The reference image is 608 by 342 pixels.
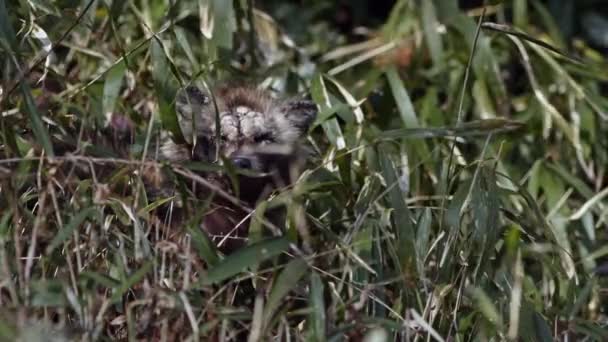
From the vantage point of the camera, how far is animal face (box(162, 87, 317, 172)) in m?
3.54

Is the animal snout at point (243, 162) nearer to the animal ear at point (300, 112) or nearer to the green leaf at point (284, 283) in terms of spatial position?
the animal ear at point (300, 112)

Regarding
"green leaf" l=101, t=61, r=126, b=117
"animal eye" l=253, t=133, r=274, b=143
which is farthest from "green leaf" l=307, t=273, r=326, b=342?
"animal eye" l=253, t=133, r=274, b=143

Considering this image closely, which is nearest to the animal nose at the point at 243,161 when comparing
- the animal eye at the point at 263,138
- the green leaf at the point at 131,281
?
the animal eye at the point at 263,138

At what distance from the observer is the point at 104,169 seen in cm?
293

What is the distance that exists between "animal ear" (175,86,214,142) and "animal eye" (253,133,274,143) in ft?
0.60

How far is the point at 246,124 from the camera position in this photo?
3.81 m

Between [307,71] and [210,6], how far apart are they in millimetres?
1214

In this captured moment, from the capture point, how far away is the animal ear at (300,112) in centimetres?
385

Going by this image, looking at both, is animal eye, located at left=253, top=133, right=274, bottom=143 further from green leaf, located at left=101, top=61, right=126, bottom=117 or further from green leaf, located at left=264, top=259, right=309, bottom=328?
green leaf, located at left=264, top=259, right=309, bottom=328

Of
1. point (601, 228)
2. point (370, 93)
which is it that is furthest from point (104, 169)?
point (601, 228)

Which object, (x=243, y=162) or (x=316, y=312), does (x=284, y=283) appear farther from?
(x=243, y=162)

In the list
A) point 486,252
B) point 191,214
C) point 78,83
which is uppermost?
point 78,83

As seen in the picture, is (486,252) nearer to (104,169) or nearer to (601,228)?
(104,169)

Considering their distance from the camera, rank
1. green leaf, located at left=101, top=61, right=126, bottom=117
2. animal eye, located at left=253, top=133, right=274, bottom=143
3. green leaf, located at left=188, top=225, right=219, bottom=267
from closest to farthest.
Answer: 1. green leaf, located at left=188, top=225, right=219, bottom=267
2. green leaf, located at left=101, top=61, right=126, bottom=117
3. animal eye, located at left=253, top=133, right=274, bottom=143
